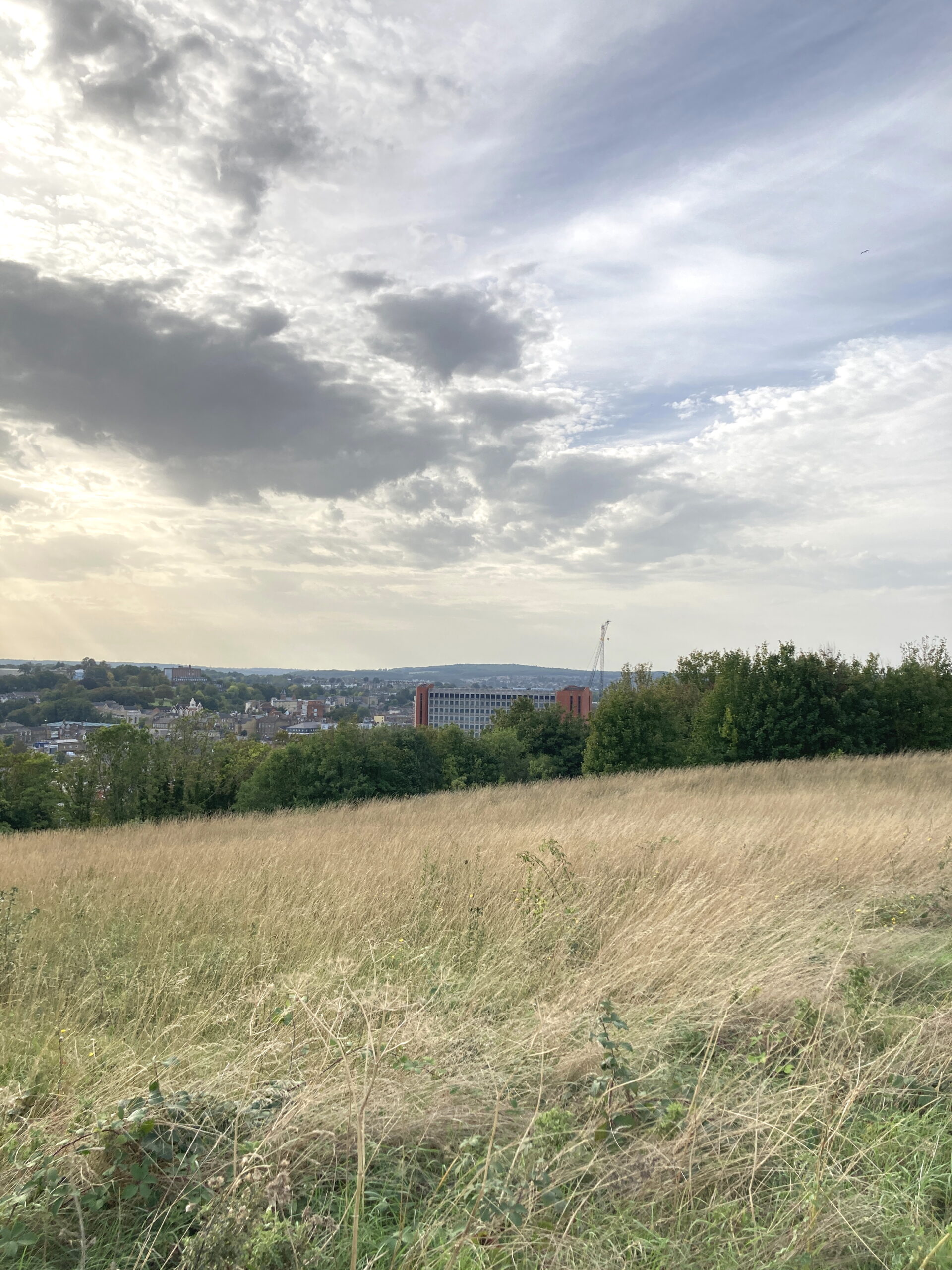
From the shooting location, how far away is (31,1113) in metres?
3.54

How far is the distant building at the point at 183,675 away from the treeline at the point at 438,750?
71.6 metres

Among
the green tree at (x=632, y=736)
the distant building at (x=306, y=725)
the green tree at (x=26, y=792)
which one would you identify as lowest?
the green tree at (x=26, y=792)

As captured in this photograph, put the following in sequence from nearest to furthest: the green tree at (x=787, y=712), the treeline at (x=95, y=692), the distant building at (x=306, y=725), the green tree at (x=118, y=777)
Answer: the green tree at (x=787, y=712) → the green tree at (x=118, y=777) → the distant building at (x=306, y=725) → the treeline at (x=95, y=692)

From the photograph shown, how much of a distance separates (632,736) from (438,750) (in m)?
15.6

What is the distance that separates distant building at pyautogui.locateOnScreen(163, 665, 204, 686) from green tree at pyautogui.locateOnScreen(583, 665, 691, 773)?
87.5 meters

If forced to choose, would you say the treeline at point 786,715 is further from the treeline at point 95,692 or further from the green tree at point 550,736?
the treeline at point 95,692

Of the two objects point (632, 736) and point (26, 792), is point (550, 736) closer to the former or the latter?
point (632, 736)

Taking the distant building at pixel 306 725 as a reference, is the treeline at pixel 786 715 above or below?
above

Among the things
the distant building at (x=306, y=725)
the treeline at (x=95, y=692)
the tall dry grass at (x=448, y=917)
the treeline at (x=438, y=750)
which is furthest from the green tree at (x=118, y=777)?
the treeline at (x=95, y=692)

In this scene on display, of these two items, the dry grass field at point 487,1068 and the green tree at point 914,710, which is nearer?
the dry grass field at point 487,1068

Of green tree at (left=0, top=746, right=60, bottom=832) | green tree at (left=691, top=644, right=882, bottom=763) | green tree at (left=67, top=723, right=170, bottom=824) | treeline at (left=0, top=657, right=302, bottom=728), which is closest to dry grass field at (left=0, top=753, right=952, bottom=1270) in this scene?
green tree at (left=691, top=644, right=882, bottom=763)

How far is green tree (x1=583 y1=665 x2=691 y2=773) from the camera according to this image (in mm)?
42500

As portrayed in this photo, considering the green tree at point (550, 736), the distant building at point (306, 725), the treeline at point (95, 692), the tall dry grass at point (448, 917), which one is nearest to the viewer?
the tall dry grass at point (448, 917)

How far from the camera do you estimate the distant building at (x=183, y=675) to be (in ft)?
403
